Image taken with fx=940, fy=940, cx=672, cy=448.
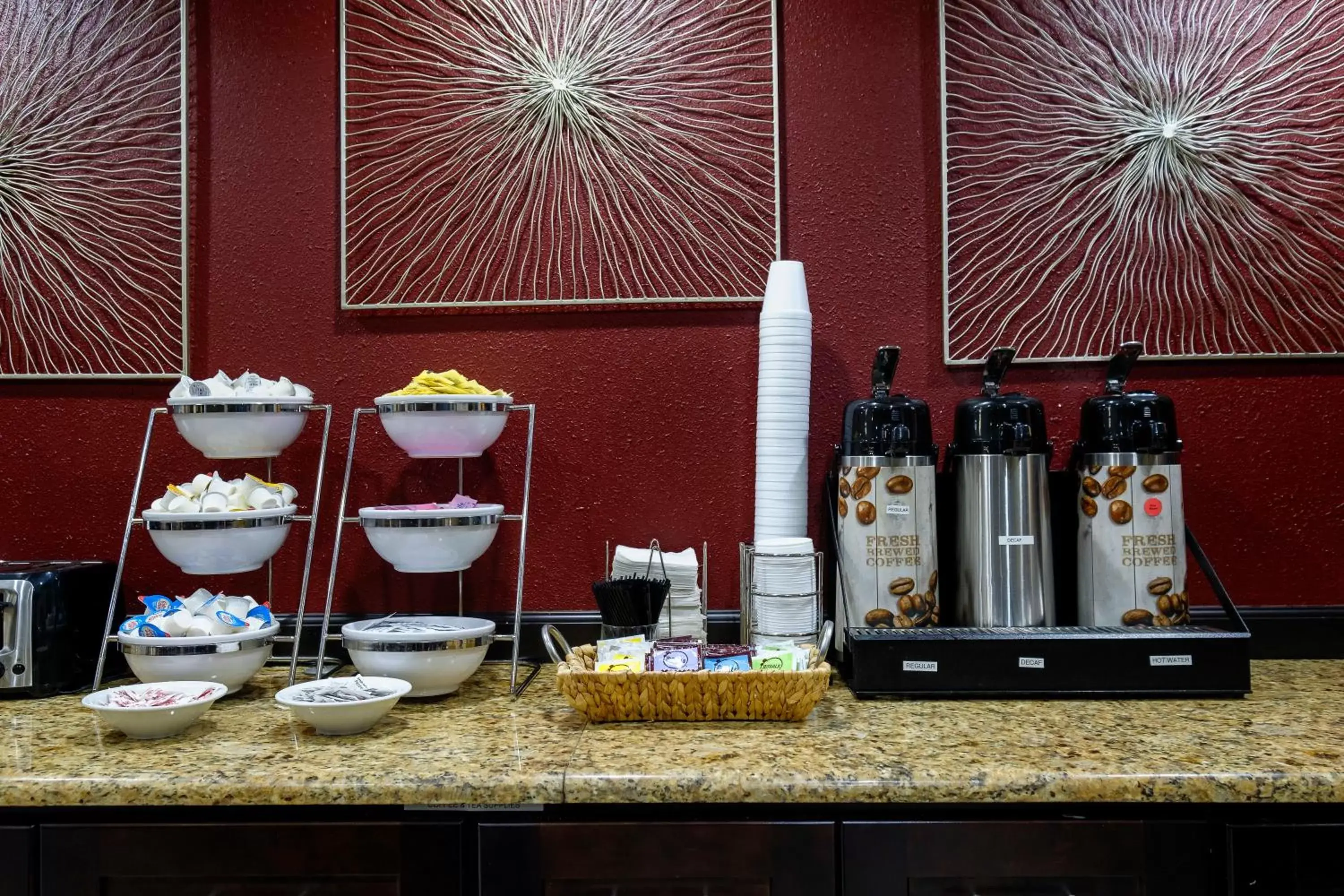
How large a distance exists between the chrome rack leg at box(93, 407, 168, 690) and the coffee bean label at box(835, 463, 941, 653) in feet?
Answer: 3.94

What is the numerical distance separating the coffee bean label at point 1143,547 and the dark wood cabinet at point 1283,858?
0.46 metres

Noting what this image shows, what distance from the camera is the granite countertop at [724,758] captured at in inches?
42.2

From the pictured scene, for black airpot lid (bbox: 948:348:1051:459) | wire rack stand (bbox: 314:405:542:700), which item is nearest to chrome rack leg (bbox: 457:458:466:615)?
wire rack stand (bbox: 314:405:542:700)

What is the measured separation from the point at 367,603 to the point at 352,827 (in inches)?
29.0

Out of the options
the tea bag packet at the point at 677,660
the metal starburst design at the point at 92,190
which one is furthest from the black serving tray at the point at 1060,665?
the metal starburst design at the point at 92,190

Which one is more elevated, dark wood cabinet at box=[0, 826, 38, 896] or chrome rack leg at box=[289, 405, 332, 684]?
chrome rack leg at box=[289, 405, 332, 684]

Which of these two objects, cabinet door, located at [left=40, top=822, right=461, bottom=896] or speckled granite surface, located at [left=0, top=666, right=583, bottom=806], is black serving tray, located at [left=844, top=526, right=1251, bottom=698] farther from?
cabinet door, located at [left=40, top=822, right=461, bottom=896]

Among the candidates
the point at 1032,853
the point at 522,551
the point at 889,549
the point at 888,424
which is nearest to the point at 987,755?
the point at 1032,853

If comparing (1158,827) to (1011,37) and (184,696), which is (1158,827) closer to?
(184,696)

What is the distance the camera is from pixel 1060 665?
139 centimetres

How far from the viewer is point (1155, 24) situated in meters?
1.76

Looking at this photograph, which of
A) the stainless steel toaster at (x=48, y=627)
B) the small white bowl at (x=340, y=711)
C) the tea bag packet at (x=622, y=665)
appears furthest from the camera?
the stainless steel toaster at (x=48, y=627)

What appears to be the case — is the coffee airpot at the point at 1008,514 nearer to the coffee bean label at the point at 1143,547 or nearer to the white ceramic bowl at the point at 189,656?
the coffee bean label at the point at 1143,547

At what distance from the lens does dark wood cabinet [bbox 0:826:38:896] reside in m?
1.12
